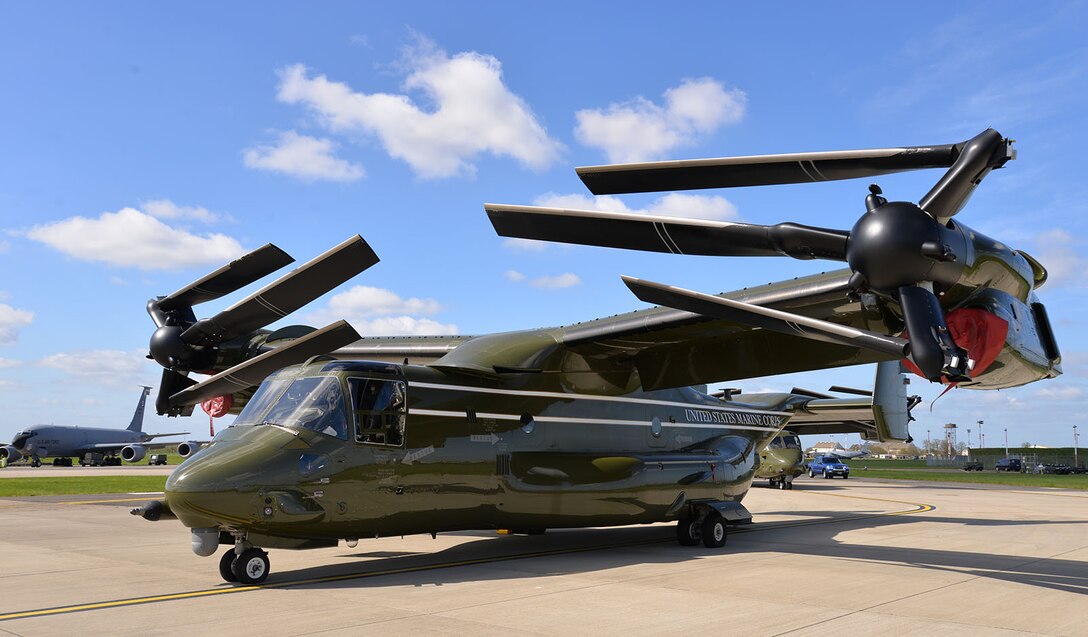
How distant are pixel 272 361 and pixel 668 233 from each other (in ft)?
19.4

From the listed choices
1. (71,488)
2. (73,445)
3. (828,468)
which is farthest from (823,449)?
(71,488)

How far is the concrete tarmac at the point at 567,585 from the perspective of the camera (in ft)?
23.4

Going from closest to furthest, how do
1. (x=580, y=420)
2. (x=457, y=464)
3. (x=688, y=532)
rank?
1. (x=457, y=464)
2. (x=580, y=420)
3. (x=688, y=532)

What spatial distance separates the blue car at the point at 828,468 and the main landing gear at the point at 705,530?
3713cm

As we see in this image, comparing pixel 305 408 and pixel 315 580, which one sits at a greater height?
pixel 305 408

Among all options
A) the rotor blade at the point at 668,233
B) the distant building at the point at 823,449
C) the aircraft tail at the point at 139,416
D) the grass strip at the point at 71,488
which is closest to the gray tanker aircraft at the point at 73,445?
the aircraft tail at the point at 139,416

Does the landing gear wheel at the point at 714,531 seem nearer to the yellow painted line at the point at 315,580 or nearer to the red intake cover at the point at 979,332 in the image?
the yellow painted line at the point at 315,580

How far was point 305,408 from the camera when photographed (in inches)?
387

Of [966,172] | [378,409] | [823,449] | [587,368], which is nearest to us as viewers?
[966,172]

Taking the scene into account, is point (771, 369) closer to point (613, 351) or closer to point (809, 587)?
point (613, 351)

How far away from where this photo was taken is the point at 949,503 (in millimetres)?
25922

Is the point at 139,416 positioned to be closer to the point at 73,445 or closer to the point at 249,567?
the point at 73,445

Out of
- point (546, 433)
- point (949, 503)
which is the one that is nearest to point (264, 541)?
point (546, 433)

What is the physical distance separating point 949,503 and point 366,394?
23.0 metres
